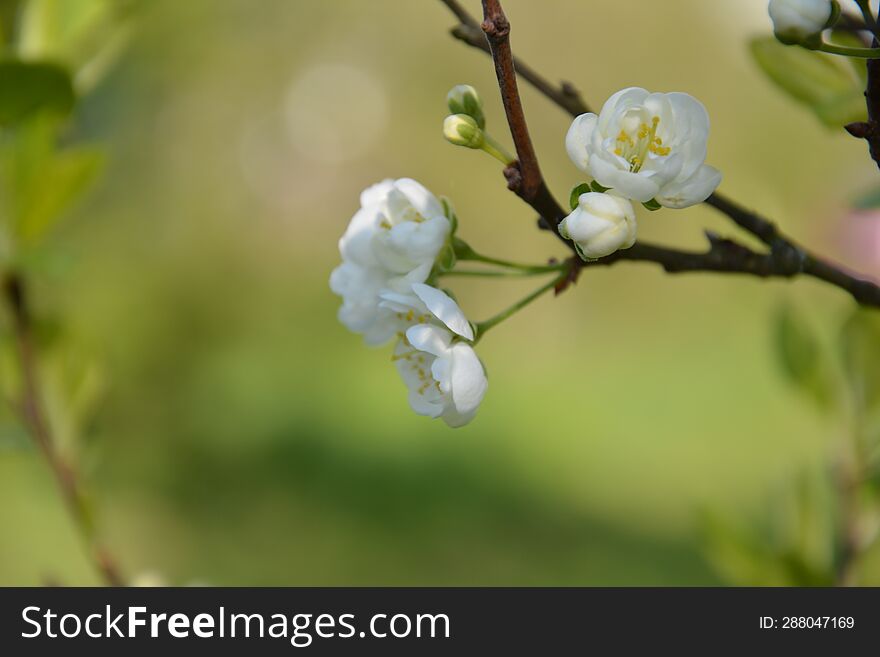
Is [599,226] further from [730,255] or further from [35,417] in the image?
[35,417]

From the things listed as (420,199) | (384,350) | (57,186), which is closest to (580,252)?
(420,199)

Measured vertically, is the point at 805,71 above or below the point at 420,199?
above

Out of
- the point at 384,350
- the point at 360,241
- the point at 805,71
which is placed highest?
the point at 384,350

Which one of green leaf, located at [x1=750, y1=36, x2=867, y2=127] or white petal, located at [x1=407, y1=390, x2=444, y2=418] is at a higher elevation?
green leaf, located at [x1=750, y1=36, x2=867, y2=127]

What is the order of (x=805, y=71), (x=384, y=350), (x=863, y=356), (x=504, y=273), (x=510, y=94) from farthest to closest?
(x=384, y=350), (x=863, y=356), (x=805, y=71), (x=504, y=273), (x=510, y=94)

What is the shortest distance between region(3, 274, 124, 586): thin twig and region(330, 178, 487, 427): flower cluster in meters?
0.42

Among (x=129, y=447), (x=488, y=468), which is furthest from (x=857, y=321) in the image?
(x=129, y=447)

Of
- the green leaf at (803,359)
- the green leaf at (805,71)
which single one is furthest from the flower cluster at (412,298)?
the green leaf at (803,359)

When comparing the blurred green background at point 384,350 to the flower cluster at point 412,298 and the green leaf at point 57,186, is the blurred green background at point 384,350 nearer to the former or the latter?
the green leaf at point 57,186

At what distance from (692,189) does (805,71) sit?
0.99 ft

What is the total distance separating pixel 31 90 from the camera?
2.41 feet

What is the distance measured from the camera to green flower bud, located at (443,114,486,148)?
1.49 feet

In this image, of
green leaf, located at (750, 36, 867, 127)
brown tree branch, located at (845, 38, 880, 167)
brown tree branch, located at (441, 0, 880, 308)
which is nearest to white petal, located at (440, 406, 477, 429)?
brown tree branch, located at (441, 0, 880, 308)

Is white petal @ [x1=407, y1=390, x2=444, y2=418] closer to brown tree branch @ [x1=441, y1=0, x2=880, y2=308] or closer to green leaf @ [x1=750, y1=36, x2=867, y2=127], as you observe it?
brown tree branch @ [x1=441, y1=0, x2=880, y2=308]
